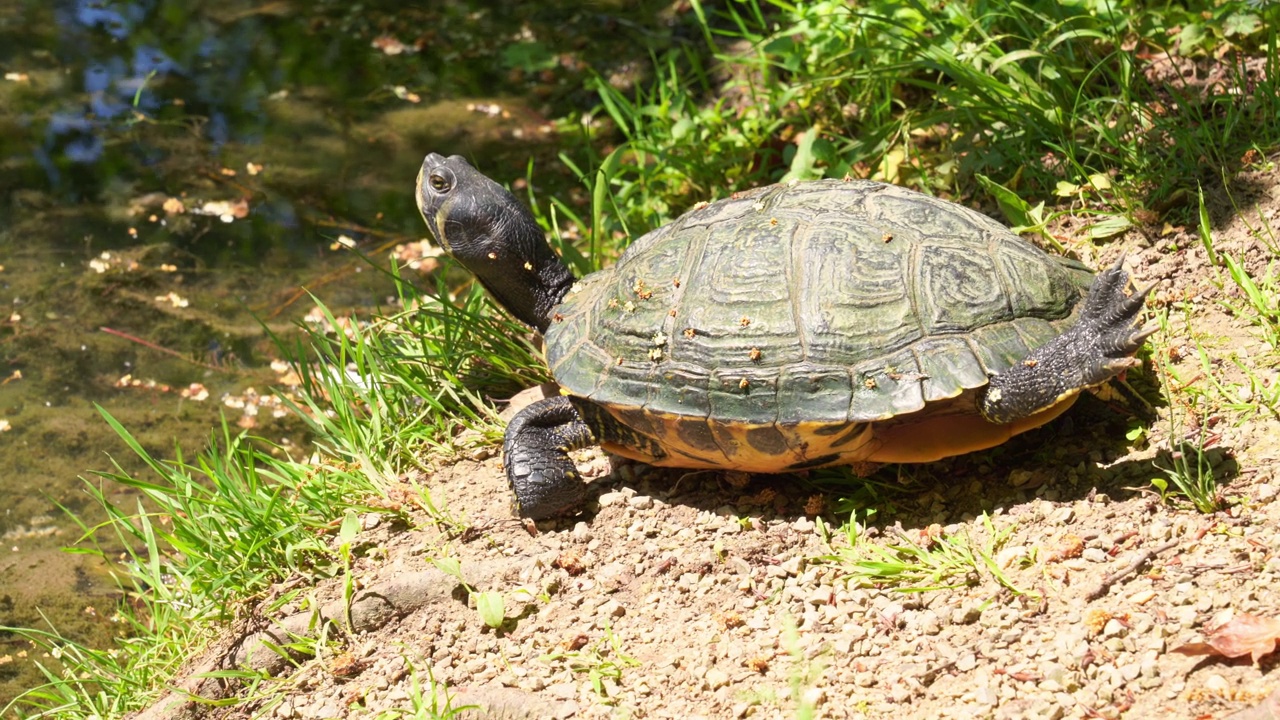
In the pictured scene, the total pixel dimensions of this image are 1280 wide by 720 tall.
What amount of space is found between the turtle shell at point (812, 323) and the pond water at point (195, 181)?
1996 millimetres

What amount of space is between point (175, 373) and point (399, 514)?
2.21 meters

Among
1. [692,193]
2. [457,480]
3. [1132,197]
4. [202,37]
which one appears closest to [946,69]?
[1132,197]

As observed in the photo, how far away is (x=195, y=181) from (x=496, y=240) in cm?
344

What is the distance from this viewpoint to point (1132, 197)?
411cm

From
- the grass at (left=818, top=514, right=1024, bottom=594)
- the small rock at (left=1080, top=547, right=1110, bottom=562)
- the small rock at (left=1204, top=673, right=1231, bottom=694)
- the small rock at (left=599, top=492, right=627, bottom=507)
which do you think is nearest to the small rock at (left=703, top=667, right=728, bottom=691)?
the grass at (left=818, top=514, right=1024, bottom=594)

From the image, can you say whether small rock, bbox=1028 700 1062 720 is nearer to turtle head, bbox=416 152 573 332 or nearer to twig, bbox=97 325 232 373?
turtle head, bbox=416 152 573 332

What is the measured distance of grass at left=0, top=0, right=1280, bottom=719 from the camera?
3588 millimetres

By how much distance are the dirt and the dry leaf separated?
3 cm

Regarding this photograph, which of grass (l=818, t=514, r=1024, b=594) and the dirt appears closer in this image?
the dirt

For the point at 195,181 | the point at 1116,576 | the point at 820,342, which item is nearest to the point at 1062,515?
the point at 1116,576

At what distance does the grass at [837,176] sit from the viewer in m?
3.59

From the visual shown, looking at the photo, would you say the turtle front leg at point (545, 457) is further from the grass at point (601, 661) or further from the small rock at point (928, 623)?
the small rock at point (928, 623)

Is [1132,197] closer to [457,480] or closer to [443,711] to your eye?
[457,480]

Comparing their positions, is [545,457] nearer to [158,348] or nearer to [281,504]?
[281,504]
